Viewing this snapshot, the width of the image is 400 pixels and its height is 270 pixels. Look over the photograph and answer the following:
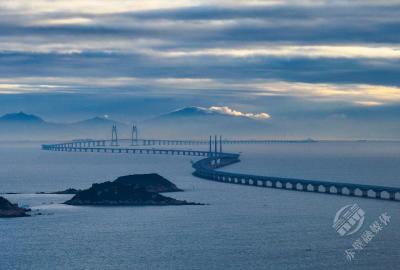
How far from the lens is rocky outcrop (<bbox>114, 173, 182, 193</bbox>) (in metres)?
124

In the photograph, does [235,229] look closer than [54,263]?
No

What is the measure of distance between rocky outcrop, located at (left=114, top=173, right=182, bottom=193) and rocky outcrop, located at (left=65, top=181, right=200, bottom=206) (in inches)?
532

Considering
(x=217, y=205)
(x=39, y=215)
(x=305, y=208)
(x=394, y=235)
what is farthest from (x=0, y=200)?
(x=394, y=235)

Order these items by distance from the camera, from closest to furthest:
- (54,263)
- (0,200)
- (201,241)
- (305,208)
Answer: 1. (54,263)
2. (201,241)
3. (0,200)
4. (305,208)

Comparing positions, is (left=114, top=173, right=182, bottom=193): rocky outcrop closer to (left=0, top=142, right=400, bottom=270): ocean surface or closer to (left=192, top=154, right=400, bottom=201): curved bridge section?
(left=0, top=142, right=400, bottom=270): ocean surface

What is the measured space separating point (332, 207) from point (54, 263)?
44330mm

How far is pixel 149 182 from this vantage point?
126 metres

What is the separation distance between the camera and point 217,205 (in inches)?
4149

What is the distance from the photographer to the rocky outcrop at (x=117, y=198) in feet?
349

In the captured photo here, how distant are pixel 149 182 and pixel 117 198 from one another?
62.6 ft

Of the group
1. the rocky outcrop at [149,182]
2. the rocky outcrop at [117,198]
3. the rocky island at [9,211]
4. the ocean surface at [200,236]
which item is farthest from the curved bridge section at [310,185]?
the rocky island at [9,211]

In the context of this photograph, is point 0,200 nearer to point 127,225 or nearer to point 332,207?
point 127,225

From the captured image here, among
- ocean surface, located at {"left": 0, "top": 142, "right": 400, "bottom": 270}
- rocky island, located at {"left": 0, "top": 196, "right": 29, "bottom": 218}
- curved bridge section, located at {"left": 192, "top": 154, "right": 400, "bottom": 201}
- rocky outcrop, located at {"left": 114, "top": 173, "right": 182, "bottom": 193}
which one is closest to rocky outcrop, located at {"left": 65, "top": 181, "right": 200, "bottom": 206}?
ocean surface, located at {"left": 0, "top": 142, "right": 400, "bottom": 270}

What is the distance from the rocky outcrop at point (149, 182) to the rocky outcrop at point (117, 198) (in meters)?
13.5
